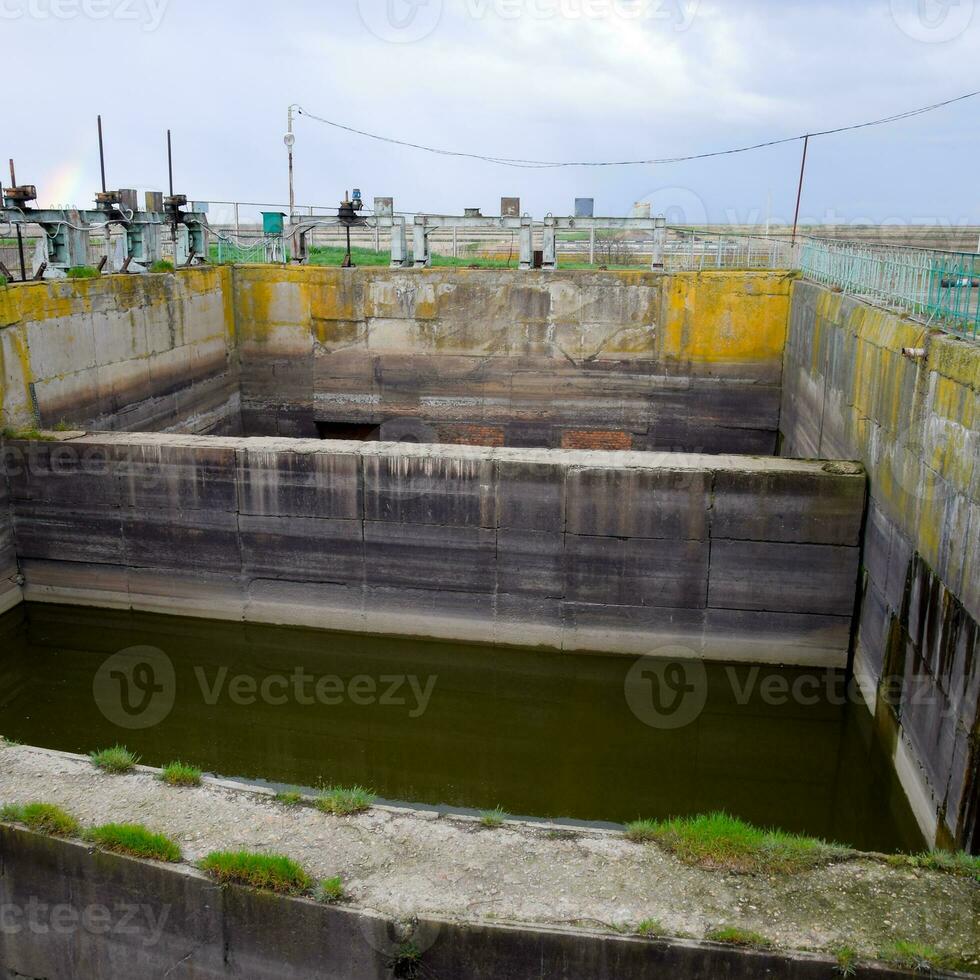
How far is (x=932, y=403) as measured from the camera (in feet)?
26.9

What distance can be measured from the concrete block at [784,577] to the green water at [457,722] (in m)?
0.80

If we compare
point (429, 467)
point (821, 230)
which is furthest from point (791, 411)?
point (821, 230)

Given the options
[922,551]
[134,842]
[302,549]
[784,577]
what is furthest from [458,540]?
[134,842]

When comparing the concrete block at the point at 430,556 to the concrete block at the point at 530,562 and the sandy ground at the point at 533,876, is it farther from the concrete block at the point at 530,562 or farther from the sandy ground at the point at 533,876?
the sandy ground at the point at 533,876

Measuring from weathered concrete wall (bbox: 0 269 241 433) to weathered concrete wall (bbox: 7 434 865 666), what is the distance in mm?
1393

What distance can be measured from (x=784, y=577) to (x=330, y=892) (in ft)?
22.6

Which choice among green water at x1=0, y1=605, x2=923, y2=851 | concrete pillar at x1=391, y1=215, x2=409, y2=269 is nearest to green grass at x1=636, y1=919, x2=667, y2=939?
green water at x1=0, y1=605, x2=923, y2=851

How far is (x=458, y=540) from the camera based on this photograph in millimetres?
11266

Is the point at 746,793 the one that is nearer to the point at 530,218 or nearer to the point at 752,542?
the point at 752,542

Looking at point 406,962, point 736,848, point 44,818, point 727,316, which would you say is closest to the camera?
point 406,962

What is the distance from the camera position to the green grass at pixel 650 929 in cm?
502

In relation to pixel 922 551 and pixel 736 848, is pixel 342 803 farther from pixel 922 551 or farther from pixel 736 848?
pixel 922 551

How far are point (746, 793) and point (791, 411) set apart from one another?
866 cm

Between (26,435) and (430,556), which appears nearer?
(430,556)
